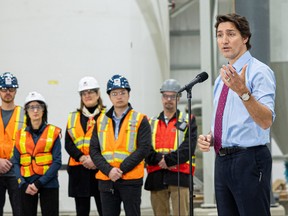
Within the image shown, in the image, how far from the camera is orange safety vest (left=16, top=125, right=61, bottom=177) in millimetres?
7527

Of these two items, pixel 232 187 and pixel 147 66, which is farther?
pixel 147 66

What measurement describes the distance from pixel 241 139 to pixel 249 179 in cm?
24

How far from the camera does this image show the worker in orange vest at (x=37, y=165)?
750 centimetres

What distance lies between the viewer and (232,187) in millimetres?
4289

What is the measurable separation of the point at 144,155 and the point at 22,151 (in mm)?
1406

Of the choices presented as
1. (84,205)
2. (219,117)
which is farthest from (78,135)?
(219,117)

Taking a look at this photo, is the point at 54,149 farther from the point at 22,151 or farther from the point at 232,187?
the point at 232,187

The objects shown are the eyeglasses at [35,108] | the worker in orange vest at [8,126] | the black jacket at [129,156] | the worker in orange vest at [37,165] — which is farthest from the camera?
the worker in orange vest at [8,126]

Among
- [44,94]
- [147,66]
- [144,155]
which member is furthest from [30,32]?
[144,155]

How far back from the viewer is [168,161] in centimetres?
754

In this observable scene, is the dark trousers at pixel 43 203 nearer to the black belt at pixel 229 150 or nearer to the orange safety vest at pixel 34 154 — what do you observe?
the orange safety vest at pixel 34 154

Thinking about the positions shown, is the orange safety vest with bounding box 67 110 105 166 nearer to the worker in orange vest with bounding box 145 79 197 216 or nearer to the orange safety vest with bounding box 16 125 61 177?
the orange safety vest with bounding box 16 125 61 177

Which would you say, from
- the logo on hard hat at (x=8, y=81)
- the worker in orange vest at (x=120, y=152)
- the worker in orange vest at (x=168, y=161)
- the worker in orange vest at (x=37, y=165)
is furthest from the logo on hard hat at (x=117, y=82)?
the logo on hard hat at (x=8, y=81)

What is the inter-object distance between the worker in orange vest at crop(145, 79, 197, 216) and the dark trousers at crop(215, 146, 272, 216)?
3.20m
